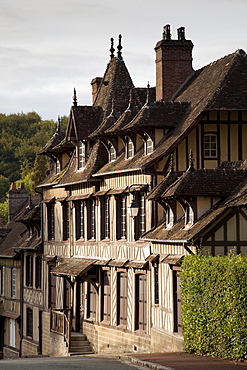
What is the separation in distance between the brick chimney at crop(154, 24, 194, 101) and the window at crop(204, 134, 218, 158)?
16.4 ft

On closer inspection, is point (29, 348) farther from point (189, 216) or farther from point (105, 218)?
point (189, 216)

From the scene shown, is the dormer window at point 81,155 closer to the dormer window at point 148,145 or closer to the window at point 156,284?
the dormer window at point 148,145

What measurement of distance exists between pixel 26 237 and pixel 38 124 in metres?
87.2

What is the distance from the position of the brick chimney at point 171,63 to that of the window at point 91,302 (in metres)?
7.65

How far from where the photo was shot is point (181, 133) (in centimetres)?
2897

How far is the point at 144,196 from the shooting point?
30.5 metres

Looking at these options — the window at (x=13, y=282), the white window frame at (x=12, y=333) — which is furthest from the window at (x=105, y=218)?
the white window frame at (x=12, y=333)

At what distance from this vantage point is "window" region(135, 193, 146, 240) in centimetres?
3069

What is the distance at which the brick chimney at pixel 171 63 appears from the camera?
33.8 metres

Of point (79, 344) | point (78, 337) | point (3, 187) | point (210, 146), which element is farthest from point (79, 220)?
point (3, 187)

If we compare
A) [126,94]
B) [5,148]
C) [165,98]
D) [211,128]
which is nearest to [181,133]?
[211,128]

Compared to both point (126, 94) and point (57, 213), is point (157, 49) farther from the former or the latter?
point (57, 213)

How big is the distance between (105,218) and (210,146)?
6596mm

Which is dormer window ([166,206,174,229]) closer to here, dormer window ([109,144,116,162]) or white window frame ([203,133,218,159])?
Result: white window frame ([203,133,218,159])
